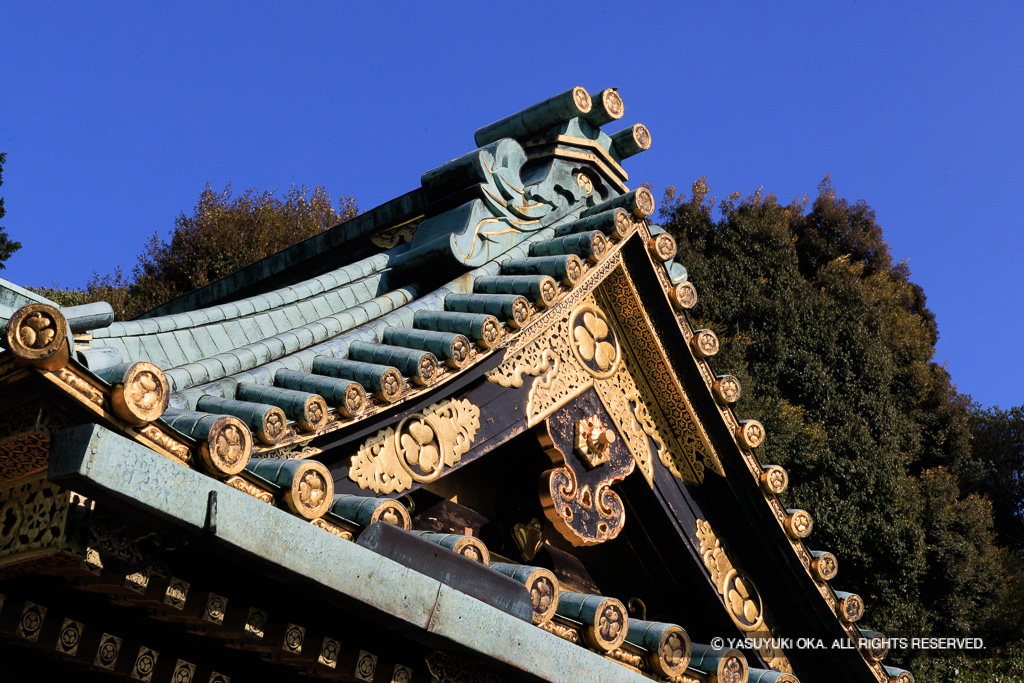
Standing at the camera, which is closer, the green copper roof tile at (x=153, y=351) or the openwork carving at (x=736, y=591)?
the green copper roof tile at (x=153, y=351)

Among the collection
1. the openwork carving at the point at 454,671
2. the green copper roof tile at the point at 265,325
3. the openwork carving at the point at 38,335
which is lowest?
the openwork carving at the point at 454,671

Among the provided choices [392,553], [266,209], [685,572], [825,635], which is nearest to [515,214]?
[685,572]

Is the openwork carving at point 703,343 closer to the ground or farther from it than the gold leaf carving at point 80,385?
farther from it

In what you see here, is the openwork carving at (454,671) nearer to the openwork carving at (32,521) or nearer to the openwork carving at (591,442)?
the openwork carving at (591,442)

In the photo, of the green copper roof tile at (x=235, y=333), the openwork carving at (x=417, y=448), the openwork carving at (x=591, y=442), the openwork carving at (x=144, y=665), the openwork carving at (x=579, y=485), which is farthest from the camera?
the openwork carving at (x=591, y=442)

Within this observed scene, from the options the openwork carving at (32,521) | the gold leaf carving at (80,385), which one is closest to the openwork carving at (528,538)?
the openwork carving at (32,521)

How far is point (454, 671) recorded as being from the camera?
4016 millimetres

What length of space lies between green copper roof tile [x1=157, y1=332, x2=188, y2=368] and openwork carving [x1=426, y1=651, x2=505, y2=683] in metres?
1.71

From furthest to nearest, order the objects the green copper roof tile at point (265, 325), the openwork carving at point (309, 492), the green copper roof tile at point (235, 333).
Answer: the green copper roof tile at point (265, 325) → the green copper roof tile at point (235, 333) → the openwork carving at point (309, 492)

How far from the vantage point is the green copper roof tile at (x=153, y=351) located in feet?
14.1

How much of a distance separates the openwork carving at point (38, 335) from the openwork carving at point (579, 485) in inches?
119

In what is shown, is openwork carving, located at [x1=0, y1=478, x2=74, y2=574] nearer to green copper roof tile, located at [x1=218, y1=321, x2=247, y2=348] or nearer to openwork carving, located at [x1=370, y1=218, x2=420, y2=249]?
green copper roof tile, located at [x1=218, y1=321, x2=247, y2=348]

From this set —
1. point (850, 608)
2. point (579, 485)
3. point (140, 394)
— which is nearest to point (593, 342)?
point (579, 485)

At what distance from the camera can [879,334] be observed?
21.2 meters
